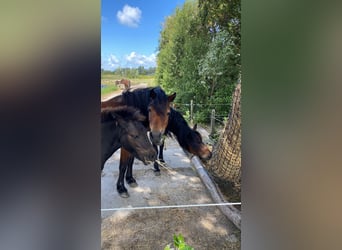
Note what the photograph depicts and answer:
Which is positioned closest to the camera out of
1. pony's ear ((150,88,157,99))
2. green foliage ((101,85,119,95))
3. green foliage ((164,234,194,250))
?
green foliage ((164,234,194,250))

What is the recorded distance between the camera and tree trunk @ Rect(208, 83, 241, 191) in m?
1.62

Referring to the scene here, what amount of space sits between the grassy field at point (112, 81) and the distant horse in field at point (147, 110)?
0.05 meters

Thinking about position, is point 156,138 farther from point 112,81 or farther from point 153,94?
point 112,81

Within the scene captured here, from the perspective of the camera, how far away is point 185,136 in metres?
1.64

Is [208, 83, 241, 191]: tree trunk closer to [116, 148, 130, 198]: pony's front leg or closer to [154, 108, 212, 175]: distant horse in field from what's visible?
[154, 108, 212, 175]: distant horse in field

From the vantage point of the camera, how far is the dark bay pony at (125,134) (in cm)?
153


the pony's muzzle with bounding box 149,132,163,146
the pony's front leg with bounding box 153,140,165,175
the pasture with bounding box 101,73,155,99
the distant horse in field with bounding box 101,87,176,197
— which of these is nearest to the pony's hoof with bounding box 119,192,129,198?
the distant horse in field with bounding box 101,87,176,197

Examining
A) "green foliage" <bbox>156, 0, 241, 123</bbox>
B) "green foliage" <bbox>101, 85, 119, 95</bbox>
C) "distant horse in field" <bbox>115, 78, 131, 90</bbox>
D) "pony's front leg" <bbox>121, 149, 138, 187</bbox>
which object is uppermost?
"green foliage" <bbox>156, 0, 241, 123</bbox>

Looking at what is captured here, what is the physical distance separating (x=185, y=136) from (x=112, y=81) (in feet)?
1.81

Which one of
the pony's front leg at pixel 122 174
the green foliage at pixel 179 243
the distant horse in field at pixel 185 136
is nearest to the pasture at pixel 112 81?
the distant horse in field at pixel 185 136
